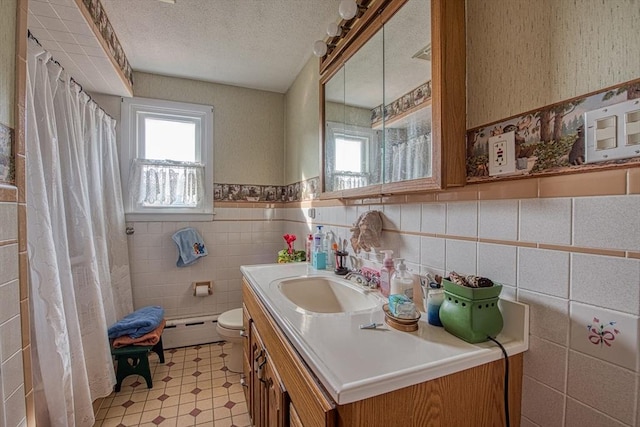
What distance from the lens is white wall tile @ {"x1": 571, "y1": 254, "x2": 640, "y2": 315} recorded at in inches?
22.3

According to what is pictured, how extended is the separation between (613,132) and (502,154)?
230 millimetres

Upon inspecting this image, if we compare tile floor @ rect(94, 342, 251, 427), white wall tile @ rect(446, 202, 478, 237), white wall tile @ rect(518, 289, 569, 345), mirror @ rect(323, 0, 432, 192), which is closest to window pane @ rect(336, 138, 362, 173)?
mirror @ rect(323, 0, 432, 192)

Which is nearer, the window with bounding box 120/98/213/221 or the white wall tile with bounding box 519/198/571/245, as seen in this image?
the white wall tile with bounding box 519/198/571/245

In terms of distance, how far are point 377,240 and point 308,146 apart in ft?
3.88

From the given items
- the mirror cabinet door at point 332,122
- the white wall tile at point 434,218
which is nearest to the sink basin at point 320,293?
the white wall tile at point 434,218

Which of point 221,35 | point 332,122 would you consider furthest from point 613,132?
point 221,35

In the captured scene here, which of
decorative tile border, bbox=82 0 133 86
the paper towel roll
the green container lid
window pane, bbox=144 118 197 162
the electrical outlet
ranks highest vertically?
decorative tile border, bbox=82 0 133 86

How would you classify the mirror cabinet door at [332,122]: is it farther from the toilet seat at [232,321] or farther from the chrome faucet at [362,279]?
the toilet seat at [232,321]

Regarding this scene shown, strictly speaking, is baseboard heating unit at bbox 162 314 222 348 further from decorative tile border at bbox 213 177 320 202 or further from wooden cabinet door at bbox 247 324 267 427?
wooden cabinet door at bbox 247 324 267 427

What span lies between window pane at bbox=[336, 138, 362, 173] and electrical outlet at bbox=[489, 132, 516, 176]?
647 millimetres

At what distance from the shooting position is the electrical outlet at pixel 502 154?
769 mm

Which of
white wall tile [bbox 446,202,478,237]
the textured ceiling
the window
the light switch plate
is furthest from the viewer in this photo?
the window

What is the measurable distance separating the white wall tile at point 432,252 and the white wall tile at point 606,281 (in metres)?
0.37

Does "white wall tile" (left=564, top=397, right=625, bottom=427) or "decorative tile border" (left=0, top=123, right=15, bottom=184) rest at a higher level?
"decorative tile border" (left=0, top=123, right=15, bottom=184)
